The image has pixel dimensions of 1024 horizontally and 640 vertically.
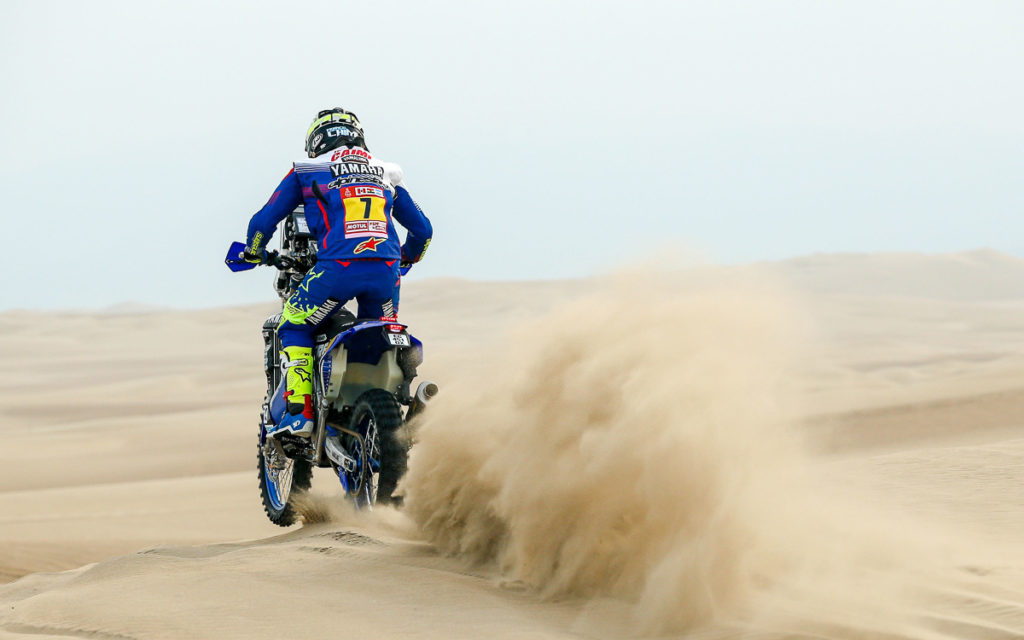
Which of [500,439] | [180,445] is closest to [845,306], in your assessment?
[180,445]

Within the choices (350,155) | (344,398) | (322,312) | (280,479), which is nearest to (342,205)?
(350,155)

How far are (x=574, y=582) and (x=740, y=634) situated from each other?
34.8 inches

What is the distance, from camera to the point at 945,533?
5.59m

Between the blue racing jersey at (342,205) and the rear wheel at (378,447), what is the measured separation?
83 centimetres

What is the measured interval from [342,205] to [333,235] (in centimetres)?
18

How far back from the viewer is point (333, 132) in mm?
6461

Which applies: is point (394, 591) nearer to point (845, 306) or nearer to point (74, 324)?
point (845, 306)

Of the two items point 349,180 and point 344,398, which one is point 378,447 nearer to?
point 344,398

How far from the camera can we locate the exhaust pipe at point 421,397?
5.95 meters

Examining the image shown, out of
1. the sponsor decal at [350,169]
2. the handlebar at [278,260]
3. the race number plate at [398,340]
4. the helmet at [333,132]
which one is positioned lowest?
the race number plate at [398,340]

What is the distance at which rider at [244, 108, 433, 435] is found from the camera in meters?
6.16

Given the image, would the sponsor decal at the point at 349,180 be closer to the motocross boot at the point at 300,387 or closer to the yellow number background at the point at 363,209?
the yellow number background at the point at 363,209

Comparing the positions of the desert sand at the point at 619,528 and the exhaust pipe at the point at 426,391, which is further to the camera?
the exhaust pipe at the point at 426,391

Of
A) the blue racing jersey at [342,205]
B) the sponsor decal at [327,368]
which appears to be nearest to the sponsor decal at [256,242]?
the blue racing jersey at [342,205]
